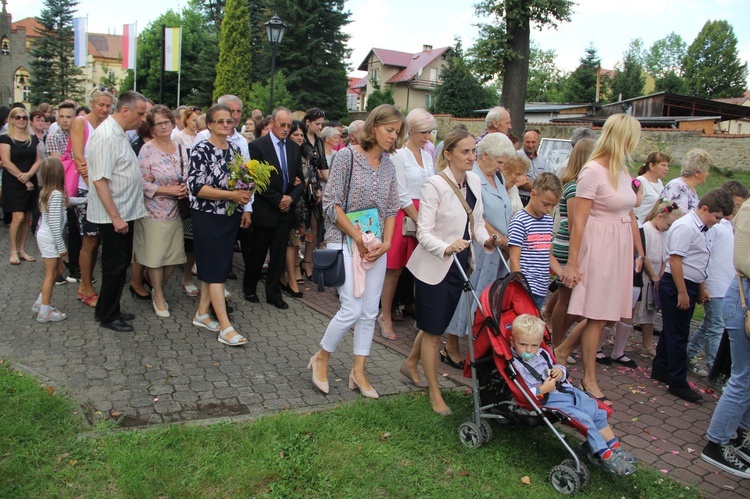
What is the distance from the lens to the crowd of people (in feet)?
14.8

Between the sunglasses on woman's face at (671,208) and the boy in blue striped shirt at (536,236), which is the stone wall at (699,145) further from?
the boy in blue striped shirt at (536,236)

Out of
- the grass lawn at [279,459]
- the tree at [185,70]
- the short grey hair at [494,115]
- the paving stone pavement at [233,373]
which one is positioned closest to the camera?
the grass lawn at [279,459]

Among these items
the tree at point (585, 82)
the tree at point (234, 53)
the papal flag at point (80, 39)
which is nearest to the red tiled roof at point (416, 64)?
the tree at point (585, 82)

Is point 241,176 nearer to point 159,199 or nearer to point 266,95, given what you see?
point 159,199

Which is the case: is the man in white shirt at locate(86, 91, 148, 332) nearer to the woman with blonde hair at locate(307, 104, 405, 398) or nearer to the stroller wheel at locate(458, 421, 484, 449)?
the woman with blonde hair at locate(307, 104, 405, 398)

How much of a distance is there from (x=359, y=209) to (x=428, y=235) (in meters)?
0.61

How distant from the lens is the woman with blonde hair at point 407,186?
5.91 metres

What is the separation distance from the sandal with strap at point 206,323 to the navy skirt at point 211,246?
44cm

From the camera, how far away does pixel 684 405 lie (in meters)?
5.25

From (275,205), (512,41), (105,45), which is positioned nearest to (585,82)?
(512,41)

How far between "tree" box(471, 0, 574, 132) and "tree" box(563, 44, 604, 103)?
43391 millimetres

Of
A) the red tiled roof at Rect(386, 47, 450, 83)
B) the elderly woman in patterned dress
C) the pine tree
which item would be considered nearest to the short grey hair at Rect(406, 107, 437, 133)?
the elderly woman in patterned dress

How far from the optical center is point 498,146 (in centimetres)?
511

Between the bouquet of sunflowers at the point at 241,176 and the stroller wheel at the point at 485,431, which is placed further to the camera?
the bouquet of sunflowers at the point at 241,176
